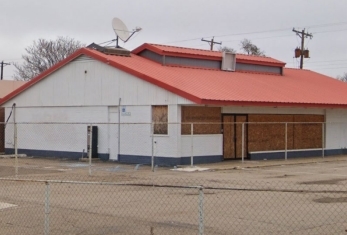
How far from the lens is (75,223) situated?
456 inches

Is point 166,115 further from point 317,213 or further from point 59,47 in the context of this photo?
point 59,47

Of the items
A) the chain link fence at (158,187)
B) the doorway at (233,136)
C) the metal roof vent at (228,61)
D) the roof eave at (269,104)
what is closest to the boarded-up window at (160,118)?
the chain link fence at (158,187)

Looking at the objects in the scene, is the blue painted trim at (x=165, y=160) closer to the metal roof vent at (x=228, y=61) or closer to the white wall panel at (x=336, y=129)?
the metal roof vent at (x=228, y=61)

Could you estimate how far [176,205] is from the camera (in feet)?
45.5

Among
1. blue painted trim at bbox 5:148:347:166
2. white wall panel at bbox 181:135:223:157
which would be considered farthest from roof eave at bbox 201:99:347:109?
blue painted trim at bbox 5:148:347:166

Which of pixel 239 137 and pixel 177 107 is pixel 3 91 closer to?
pixel 239 137

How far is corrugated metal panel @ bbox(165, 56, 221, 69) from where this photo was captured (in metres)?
30.6

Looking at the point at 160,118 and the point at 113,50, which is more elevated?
the point at 113,50

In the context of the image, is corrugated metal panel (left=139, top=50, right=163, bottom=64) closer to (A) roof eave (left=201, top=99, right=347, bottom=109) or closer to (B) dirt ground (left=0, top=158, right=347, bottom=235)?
(A) roof eave (left=201, top=99, right=347, bottom=109)

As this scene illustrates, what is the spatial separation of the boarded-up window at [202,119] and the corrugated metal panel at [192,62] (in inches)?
193

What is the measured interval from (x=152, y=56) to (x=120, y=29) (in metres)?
2.53

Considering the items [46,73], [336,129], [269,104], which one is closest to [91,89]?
[46,73]

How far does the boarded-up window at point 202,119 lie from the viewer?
25.4 m

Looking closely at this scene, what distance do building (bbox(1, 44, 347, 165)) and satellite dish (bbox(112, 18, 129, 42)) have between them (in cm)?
96
